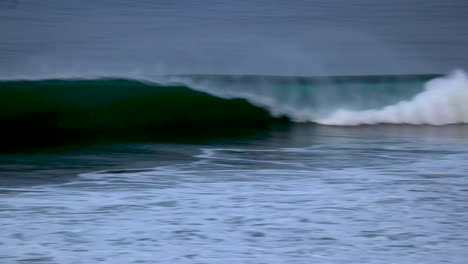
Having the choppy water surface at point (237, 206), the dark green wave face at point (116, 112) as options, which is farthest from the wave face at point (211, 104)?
the choppy water surface at point (237, 206)

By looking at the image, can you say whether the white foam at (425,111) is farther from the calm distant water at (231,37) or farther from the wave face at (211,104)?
the calm distant water at (231,37)

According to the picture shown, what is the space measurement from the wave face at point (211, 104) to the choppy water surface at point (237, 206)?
162 cm

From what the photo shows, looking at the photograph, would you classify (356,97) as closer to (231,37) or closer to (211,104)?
(211,104)

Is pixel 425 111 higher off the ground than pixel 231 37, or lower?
lower

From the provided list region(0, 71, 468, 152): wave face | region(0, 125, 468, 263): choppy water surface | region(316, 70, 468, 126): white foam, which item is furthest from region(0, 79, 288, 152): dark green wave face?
region(0, 125, 468, 263): choppy water surface

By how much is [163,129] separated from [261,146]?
1347 mm

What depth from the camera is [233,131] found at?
6.36 m

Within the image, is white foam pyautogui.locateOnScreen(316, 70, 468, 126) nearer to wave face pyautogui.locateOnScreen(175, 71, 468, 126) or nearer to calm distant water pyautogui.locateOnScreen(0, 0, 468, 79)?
wave face pyautogui.locateOnScreen(175, 71, 468, 126)

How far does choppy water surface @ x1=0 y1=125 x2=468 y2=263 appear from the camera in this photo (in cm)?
266

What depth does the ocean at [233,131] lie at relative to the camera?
2.83 m

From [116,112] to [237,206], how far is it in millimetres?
3965

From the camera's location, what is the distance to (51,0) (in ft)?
31.0

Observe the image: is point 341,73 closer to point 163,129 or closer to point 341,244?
point 163,129

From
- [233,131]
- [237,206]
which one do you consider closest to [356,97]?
[233,131]
